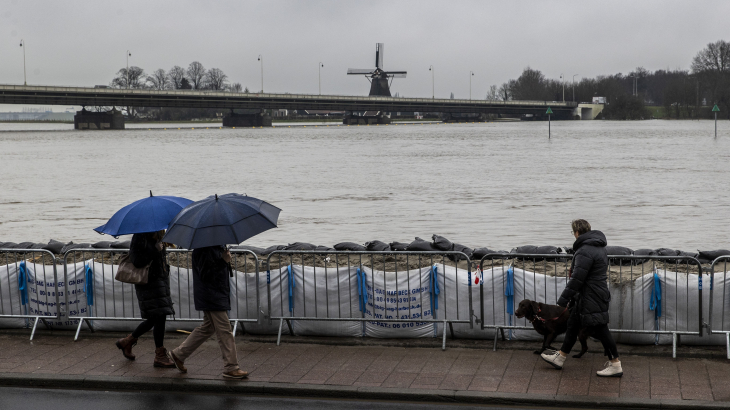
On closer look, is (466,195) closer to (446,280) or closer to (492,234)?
(492,234)

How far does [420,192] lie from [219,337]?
25.8 meters

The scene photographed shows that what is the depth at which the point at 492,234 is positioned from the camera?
20.4 m

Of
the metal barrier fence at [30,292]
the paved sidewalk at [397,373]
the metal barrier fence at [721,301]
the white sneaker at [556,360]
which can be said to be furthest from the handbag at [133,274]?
the metal barrier fence at [721,301]

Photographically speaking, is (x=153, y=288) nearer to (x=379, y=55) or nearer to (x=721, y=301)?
(x=721, y=301)

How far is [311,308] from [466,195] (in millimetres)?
22940

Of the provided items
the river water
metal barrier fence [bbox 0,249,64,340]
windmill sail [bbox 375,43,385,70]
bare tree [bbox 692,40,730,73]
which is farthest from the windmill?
metal barrier fence [bbox 0,249,64,340]

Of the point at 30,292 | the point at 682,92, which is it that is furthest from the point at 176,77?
the point at 30,292

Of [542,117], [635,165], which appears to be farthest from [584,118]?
[635,165]

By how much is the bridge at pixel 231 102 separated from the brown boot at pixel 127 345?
102772 millimetres

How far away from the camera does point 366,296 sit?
889 centimetres

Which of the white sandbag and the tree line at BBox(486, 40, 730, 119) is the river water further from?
the tree line at BBox(486, 40, 730, 119)

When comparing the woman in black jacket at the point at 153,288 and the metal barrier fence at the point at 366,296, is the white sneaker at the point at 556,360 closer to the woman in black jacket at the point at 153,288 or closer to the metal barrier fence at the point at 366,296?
the metal barrier fence at the point at 366,296

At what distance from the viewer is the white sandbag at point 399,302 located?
875 centimetres

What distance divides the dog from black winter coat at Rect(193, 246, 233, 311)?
2.87 metres
